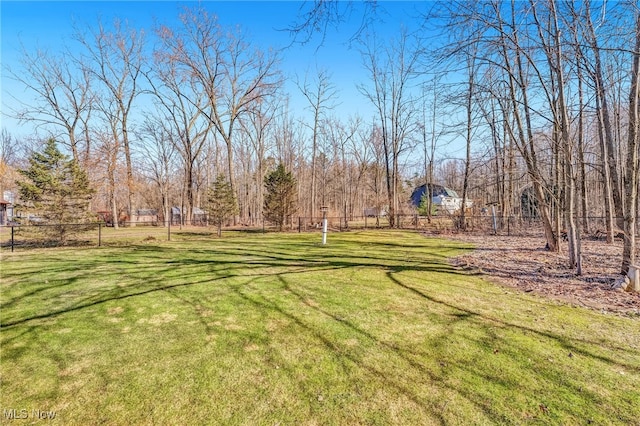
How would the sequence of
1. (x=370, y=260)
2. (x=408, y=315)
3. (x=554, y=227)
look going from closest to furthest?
(x=408, y=315) → (x=370, y=260) → (x=554, y=227)

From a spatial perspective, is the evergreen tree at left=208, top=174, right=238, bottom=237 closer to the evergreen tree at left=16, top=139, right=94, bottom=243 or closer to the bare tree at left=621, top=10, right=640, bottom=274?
the evergreen tree at left=16, top=139, right=94, bottom=243

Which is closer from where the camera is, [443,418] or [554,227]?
[443,418]

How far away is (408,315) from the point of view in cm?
369

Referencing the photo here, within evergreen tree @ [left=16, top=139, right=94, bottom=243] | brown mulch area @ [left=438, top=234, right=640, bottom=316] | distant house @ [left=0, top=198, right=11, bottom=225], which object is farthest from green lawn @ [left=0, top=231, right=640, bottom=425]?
distant house @ [left=0, top=198, right=11, bottom=225]

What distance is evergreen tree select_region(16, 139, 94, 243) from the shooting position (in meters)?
10.5

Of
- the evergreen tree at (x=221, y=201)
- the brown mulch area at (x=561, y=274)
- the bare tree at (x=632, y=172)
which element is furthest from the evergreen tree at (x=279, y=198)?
the bare tree at (x=632, y=172)

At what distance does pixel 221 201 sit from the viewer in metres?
20.0

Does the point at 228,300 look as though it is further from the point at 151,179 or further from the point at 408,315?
the point at 151,179

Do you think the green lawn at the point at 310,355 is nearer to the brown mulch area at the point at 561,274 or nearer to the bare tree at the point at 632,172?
the brown mulch area at the point at 561,274

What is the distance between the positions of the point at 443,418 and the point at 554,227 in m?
9.00

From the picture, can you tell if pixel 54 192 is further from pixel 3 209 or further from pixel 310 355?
pixel 3 209

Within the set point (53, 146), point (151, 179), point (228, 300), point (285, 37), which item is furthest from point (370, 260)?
point (151, 179)

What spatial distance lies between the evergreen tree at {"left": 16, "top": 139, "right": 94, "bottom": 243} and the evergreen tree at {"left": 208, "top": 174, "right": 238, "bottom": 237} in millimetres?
7399

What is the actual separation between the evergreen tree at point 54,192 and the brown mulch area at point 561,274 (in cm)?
1285
